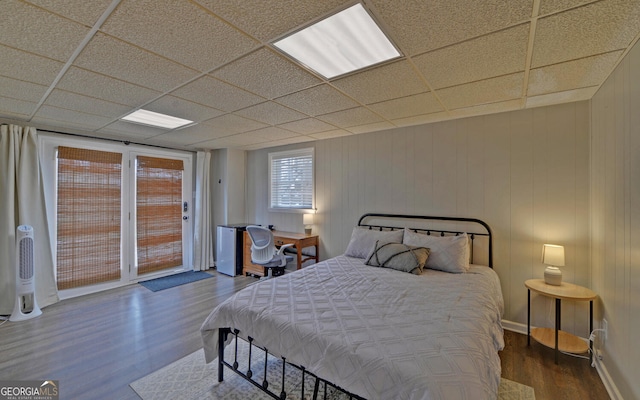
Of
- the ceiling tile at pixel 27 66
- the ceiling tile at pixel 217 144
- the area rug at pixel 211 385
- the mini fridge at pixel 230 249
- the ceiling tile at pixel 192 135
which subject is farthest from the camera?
the mini fridge at pixel 230 249

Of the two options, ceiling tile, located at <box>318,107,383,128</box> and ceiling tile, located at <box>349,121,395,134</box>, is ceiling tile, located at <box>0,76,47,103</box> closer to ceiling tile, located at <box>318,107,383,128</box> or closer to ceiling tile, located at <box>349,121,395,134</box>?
ceiling tile, located at <box>318,107,383,128</box>

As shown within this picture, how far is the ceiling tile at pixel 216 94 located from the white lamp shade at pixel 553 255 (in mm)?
3182

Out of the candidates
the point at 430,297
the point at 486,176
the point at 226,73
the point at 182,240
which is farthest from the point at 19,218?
the point at 486,176

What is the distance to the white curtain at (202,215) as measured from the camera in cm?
532

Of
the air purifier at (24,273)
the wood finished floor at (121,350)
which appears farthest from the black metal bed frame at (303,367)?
the air purifier at (24,273)

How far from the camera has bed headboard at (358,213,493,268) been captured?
316 cm

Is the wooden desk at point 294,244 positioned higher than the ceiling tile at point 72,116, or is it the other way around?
the ceiling tile at point 72,116

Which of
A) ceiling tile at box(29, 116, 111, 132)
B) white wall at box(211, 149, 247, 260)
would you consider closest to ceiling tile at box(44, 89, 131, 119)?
ceiling tile at box(29, 116, 111, 132)

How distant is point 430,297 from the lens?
2150mm

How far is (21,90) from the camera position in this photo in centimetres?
241

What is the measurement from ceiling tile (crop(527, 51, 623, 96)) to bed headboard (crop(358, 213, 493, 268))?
1.52 meters

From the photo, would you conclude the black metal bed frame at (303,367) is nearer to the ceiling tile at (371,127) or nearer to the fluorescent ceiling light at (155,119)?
the ceiling tile at (371,127)

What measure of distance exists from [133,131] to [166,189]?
4.49 feet

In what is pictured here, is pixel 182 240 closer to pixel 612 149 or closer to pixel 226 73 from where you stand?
pixel 226 73
